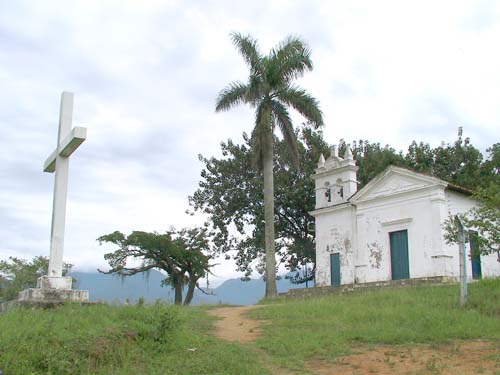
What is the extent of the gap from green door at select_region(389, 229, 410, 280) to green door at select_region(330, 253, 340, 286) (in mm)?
2721

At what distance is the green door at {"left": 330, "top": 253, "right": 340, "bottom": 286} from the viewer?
78.2 ft

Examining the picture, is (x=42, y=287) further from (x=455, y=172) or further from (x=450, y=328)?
(x=455, y=172)

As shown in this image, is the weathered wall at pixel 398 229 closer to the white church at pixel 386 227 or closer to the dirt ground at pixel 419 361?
the white church at pixel 386 227

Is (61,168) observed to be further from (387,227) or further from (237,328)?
(387,227)

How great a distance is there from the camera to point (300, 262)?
3222 cm

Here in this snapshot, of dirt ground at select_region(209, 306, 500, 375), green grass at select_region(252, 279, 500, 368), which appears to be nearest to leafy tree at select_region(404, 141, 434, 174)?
green grass at select_region(252, 279, 500, 368)

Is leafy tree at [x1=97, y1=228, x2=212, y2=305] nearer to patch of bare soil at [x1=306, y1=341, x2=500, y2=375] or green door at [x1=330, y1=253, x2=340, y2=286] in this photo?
green door at [x1=330, y1=253, x2=340, y2=286]

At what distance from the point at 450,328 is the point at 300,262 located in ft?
73.6

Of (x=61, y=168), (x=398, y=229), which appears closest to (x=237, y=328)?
(x=61, y=168)

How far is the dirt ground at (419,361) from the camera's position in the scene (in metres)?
7.47

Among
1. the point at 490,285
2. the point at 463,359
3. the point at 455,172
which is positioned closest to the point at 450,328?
the point at 463,359

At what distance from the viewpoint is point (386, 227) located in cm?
2227

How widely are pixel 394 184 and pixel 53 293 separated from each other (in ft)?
51.9

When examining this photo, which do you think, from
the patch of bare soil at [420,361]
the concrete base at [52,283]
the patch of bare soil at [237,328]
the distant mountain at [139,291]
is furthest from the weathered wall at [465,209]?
the concrete base at [52,283]
